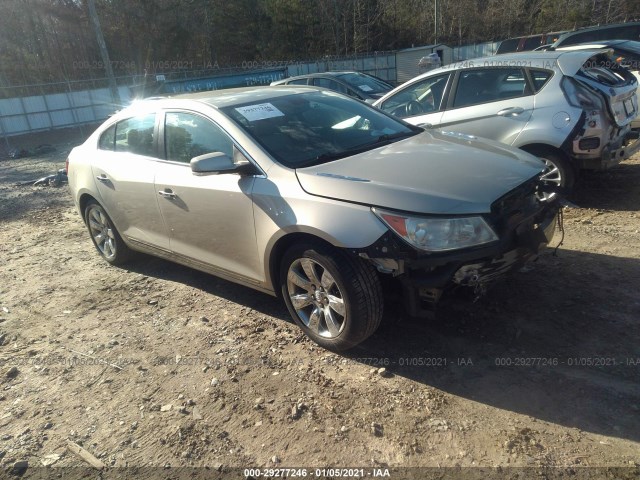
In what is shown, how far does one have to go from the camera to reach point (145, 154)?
4293 mm

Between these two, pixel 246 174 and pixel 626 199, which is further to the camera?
pixel 626 199

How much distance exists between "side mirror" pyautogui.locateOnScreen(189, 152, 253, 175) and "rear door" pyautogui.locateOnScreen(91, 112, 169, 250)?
1.01 metres

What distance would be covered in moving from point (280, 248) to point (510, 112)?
11.3 feet

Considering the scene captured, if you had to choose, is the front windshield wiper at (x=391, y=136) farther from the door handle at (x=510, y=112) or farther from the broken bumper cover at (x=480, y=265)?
the door handle at (x=510, y=112)

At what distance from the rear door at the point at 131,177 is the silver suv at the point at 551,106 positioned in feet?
11.4

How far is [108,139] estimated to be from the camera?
4.88 m

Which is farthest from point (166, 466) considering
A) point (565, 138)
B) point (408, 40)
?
point (408, 40)

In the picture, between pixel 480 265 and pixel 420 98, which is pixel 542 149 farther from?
pixel 480 265

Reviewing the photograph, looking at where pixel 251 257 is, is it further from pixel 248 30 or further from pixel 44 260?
pixel 248 30

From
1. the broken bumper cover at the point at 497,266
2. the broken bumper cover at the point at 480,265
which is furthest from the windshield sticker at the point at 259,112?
the broken bumper cover at the point at 497,266

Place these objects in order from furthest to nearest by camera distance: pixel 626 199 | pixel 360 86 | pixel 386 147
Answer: pixel 360 86, pixel 626 199, pixel 386 147

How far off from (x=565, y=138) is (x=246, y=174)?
3.45 meters

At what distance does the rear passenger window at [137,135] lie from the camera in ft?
14.0

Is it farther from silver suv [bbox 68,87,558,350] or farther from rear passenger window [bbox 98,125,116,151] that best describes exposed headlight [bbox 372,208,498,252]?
rear passenger window [bbox 98,125,116,151]
